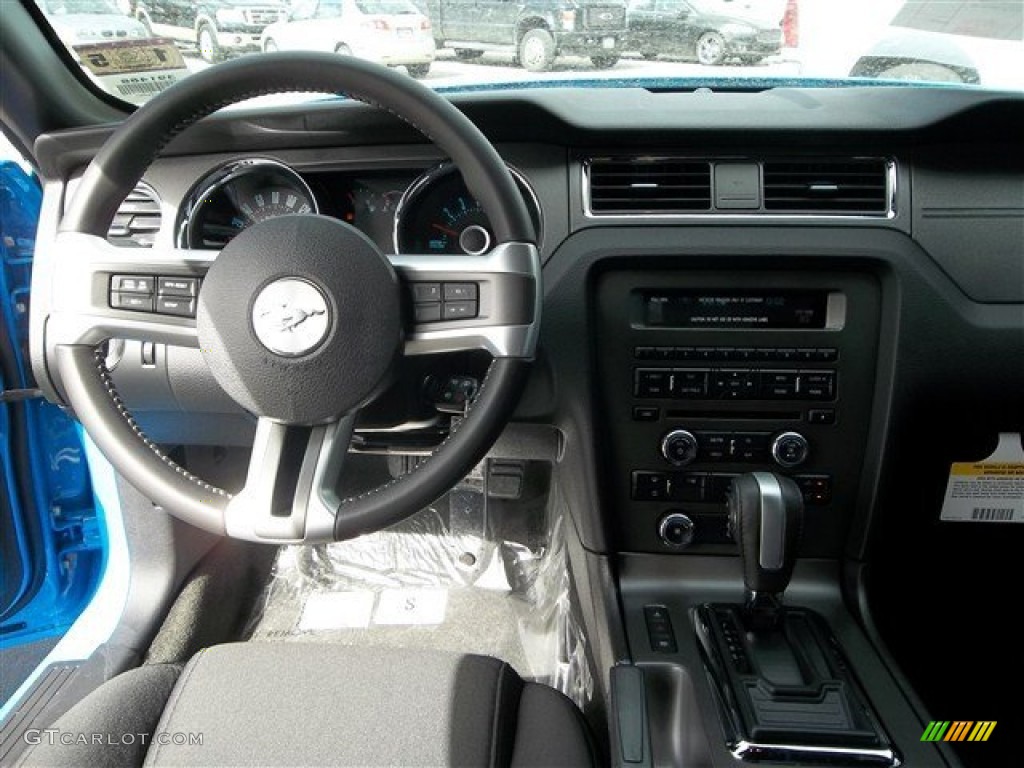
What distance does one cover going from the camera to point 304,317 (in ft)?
3.38

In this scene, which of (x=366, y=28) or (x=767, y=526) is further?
(x=366, y=28)

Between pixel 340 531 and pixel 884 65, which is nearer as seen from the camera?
pixel 340 531

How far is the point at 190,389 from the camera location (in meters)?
1.54

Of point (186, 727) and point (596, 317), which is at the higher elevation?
point (596, 317)

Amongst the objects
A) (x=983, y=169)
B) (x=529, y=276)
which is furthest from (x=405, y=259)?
(x=983, y=169)

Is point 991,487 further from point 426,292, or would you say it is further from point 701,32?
point 426,292

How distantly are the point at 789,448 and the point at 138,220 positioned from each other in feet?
4.25

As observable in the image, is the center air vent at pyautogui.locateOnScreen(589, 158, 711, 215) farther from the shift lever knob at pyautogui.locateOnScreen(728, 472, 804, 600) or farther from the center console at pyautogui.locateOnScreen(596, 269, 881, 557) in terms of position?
the shift lever knob at pyautogui.locateOnScreen(728, 472, 804, 600)

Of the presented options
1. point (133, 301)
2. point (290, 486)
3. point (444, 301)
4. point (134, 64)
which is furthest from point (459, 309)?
point (134, 64)

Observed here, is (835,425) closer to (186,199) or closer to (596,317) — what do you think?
(596,317)

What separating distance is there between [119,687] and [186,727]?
0.16 metres

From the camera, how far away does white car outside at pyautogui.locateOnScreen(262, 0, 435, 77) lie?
1.49 m

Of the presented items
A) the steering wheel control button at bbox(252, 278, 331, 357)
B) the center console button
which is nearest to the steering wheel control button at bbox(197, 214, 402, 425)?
the steering wheel control button at bbox(252, 278, 331, 357)

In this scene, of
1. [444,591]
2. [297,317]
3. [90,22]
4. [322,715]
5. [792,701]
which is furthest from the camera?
[444,591]
